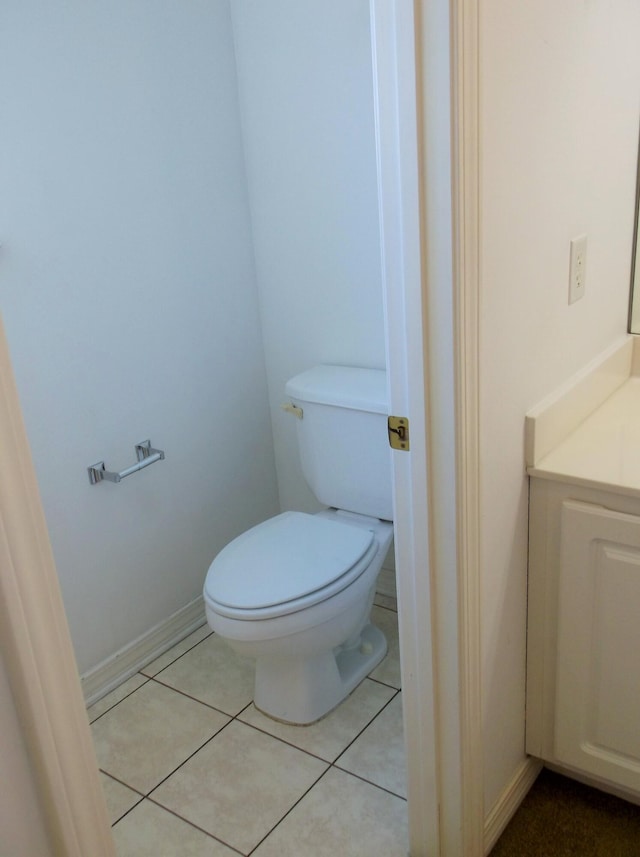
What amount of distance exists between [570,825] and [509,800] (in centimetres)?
13

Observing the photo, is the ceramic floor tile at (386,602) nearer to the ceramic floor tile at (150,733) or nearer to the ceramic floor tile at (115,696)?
the ceramic floor tile at (150,733)

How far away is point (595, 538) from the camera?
1.45 metres

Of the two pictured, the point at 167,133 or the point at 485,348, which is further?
the point at 167,133

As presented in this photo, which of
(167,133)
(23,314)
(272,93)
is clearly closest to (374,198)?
(272,93)

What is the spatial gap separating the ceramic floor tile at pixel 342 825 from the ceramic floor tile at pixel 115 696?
0.62 meters

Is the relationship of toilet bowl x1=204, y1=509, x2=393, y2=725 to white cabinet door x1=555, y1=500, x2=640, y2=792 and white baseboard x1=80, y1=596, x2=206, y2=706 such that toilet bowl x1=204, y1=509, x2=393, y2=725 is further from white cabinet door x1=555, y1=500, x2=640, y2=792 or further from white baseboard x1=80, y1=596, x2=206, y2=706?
white cabinet door x1=555, y1=500, x2=640, y2=792

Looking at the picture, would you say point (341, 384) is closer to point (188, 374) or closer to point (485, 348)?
point (188, 374)

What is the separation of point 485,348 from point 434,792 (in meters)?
0.86

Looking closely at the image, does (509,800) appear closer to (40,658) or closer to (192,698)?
(192,698)

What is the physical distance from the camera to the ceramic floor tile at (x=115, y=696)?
6.90 feet

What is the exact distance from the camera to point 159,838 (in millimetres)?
1714

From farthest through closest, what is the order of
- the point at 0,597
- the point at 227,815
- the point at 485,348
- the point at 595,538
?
1. the point at 227,815
2. the point at 595,538
3. the point at 485,348
4. the point at 0,597

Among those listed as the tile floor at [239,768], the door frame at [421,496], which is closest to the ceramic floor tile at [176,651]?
the tile floor at [239,768]

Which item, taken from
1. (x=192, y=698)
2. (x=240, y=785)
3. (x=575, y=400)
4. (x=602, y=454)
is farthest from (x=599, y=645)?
(x=192, y=698)
